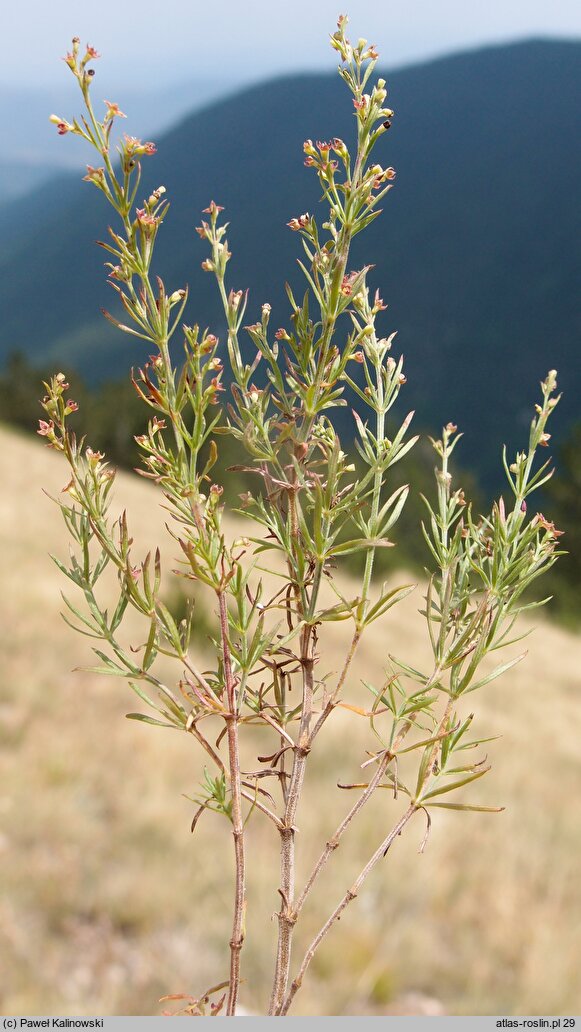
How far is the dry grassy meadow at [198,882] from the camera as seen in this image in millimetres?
6938

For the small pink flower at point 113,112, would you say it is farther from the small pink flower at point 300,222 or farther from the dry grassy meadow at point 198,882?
the dry grassy meadow at point 198,882

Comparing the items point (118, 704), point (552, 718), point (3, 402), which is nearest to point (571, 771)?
point (552, 718)

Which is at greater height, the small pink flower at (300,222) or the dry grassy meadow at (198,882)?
the small pink flower at (300,222)

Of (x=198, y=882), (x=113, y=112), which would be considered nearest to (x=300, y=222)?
(x=113, y=112)

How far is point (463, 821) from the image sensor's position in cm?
1051

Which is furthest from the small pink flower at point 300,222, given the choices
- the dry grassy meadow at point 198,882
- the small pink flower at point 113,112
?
the dry grassy meadow at point 198,882

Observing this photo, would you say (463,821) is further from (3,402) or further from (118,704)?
(3,402)

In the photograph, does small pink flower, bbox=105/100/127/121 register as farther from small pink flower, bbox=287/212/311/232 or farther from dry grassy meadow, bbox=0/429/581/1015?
dry grassy meadow, bbox=0/429/581/1015

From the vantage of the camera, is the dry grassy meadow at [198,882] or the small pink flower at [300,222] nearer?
the small pink flower at [300,222]

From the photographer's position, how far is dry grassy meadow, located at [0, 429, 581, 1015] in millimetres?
6938

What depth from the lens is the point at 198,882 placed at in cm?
805

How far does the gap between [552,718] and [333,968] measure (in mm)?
12597

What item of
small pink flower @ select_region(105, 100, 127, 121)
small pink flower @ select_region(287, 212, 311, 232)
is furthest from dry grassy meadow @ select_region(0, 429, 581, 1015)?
small pink flower @ select_region(105, 100, 127, 121)

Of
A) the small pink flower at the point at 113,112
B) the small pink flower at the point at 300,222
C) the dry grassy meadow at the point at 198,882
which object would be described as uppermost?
the small pink flower at the point at 113,112
